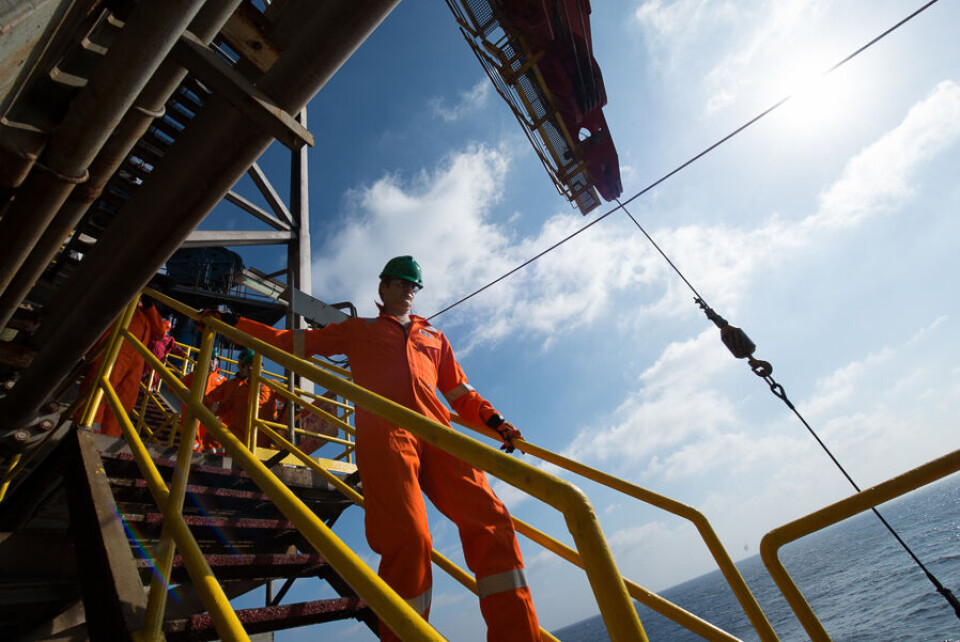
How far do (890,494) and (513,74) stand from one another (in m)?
7.81

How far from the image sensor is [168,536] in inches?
62.4

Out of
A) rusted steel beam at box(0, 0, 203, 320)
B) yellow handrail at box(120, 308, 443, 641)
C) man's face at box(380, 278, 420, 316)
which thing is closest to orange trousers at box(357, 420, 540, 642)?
yellow handrail at box(120, 308, 443, 641)

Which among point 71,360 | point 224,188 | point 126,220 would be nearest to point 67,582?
point 71,360

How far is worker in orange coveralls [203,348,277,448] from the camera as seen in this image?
5633 mm

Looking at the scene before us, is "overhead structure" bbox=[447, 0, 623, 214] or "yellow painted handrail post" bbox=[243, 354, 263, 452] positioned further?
"overhead structure" bbox=[447, 0, 623, 214]

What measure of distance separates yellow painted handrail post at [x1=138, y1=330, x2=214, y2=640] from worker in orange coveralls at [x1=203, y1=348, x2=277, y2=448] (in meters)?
3.96

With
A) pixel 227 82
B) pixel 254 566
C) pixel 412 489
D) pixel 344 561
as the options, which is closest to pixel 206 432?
pixel 254 566

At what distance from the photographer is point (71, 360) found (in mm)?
2680

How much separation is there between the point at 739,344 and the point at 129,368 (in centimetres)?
541

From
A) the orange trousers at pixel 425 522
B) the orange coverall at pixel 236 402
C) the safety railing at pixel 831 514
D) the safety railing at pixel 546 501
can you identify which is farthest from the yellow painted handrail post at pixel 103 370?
the safety railing at pixel 831 514

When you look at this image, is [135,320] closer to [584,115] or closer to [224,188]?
[224,188]

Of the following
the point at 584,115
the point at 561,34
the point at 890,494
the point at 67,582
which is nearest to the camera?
the point at 890,494

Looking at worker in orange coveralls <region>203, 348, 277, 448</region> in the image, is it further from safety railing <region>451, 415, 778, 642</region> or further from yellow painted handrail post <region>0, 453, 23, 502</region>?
safety railing <region>451, 415, 778, 642</region>

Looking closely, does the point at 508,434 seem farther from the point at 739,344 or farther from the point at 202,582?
the point at 739,344
